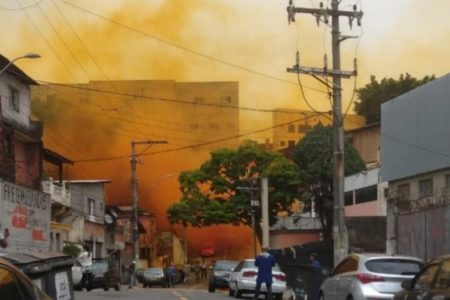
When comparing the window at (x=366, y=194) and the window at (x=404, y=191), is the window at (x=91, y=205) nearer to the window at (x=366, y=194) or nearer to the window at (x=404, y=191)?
the window at (x=366, y=194)

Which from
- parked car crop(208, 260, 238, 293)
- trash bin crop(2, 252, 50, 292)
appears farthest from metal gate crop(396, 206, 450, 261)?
trash bin crop(2, 252, 50, 292)

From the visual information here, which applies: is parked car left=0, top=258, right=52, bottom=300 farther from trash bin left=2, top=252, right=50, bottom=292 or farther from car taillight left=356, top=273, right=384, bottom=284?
car taillight left=356, top=273, right=384, bottom=284

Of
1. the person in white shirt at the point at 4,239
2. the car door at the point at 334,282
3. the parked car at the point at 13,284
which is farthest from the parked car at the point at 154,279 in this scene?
the parked car at the point at 13,284

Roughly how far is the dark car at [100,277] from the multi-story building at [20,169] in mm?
2434

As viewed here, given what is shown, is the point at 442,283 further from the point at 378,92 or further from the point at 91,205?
the point at 378,92

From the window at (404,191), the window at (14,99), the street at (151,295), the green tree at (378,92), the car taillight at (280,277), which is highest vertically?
the green tree at (378,92)

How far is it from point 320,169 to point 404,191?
2952 centimetres

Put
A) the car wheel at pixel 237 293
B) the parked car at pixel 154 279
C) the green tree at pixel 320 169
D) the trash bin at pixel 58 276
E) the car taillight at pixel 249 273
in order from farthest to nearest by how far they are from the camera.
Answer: the green tree at pixel 320 169, the parked car at pixel 154 279, the car wheel at pixel 237 293, the car taillight at pixel 249 273, the trash bin at pixel 58 276

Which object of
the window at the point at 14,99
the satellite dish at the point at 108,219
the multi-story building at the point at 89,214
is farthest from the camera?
the satellite dish at the point at 108,219

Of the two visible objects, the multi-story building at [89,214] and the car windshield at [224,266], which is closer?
the car windshield at [224,266]

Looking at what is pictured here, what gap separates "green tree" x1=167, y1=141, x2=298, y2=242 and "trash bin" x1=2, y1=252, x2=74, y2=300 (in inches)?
2072

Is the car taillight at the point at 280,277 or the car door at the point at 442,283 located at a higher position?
the car door at the point at 442,283

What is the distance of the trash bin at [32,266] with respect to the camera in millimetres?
8781

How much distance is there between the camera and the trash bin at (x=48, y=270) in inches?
349
